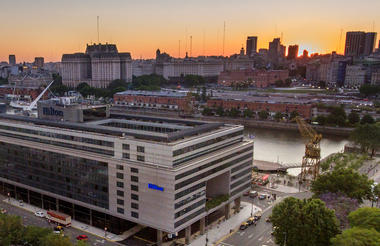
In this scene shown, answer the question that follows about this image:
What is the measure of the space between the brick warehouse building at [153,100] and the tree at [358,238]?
66306 mm

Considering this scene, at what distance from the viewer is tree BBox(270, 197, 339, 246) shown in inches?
886

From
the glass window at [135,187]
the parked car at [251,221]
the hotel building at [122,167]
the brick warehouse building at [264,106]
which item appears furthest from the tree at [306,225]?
the brick warehouse building at [264,106]

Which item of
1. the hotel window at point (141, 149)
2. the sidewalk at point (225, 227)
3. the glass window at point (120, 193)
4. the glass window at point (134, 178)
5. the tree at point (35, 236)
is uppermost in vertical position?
the hotel window at point (141, 149)

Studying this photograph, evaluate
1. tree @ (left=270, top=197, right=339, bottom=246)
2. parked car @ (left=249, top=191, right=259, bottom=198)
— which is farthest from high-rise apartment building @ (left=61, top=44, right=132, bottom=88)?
tree @ (left=270, top=197, right=339, bottom=246)

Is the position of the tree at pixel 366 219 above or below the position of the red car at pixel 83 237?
above

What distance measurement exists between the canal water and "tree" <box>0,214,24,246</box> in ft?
111

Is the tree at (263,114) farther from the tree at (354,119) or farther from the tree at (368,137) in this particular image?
the tree at (368,137)

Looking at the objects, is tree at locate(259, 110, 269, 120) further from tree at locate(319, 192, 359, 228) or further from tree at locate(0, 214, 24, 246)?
tree at locate(0, 214, 24, 246)

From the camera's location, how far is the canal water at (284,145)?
50469 mm

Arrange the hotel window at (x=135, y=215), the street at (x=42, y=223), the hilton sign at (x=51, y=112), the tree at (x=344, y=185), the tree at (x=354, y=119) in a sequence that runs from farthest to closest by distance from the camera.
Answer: the tree at (x=354, y=119)
the hilton sign at (x=51, y=112)
the tree at (x=344, y=185)
the street at (x=42, y=223)
the hotel window at (x=135, y=215)

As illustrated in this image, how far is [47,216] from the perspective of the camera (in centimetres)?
2845

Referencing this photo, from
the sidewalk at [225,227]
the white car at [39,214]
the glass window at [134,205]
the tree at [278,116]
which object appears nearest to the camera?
the glass window at [134,205]

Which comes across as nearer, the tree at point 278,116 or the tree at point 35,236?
the tree at point 35,236

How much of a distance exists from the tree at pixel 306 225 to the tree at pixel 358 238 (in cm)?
185
